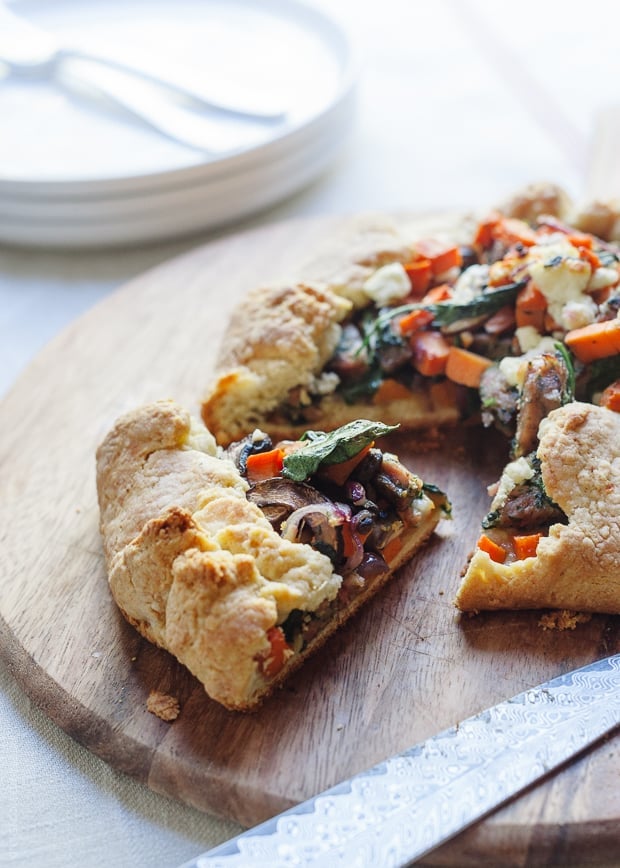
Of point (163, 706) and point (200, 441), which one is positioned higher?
point (200, 441)

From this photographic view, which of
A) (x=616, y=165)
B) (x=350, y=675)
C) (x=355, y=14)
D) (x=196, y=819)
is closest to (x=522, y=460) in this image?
(x=350, y=675)

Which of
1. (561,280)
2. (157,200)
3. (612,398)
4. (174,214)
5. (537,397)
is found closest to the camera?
(612,398)

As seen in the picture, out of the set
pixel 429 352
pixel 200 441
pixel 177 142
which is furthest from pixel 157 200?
pixel 200 441

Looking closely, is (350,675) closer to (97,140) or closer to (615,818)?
(615,818)

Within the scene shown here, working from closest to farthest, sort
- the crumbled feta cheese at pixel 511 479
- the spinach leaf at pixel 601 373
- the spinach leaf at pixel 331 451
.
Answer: the spinach leaf at pixel 331 451 → the crumbled feta cheese at pixel 511 479 → the spinach leaf at pixel 601 373

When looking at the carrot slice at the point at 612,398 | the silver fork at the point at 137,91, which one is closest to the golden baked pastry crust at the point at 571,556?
the carrot slice at the point at 612,398

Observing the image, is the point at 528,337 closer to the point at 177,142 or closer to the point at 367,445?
the point at 367,445

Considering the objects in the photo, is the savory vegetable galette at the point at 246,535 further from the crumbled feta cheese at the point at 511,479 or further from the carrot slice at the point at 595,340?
the carrot slice at the point at 595,340
